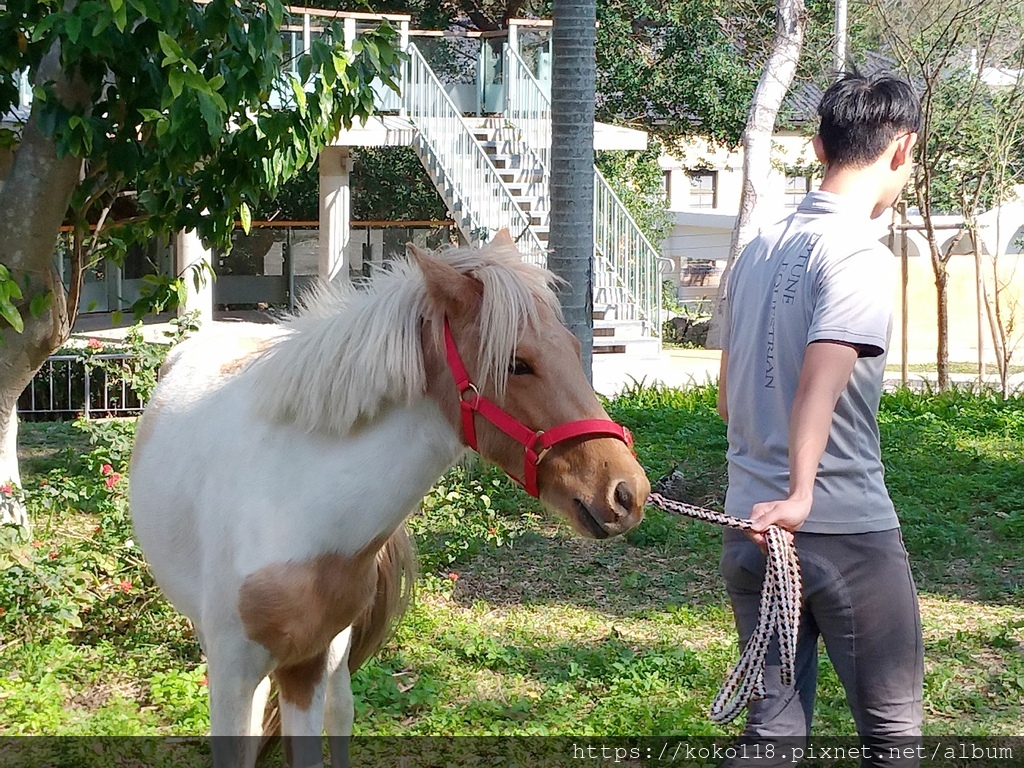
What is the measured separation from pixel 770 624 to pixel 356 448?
1.09 meters

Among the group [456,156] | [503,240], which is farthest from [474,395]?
[456,156]

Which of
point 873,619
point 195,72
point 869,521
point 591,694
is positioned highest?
point 195,72

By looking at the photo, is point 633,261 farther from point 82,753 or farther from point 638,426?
point 82,753

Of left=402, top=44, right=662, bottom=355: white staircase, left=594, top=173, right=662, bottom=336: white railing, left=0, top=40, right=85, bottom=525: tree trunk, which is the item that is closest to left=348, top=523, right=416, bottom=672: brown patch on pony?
left=0, top=40, right=85, bottom=525: tree trunk

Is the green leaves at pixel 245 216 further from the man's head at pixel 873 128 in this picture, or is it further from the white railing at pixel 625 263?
the white railing at pixel 625 263

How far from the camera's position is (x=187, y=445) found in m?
3.30

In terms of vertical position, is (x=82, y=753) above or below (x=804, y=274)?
below

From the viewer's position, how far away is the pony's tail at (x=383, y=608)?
11.3 feet

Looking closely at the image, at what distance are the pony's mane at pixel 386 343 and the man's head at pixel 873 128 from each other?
756mm

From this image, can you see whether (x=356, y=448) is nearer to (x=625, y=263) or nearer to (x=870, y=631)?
(x=870, y=631)

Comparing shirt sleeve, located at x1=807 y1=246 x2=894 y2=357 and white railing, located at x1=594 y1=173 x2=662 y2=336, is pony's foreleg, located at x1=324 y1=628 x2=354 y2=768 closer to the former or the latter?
shirt sleeve, located at x1=807 y1=246 x2=894 y2=357

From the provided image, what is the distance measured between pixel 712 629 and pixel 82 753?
2.74 meters

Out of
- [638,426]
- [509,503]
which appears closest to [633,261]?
[638,426]

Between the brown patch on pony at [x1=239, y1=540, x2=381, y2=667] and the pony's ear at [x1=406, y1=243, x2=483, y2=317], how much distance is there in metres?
0.66
